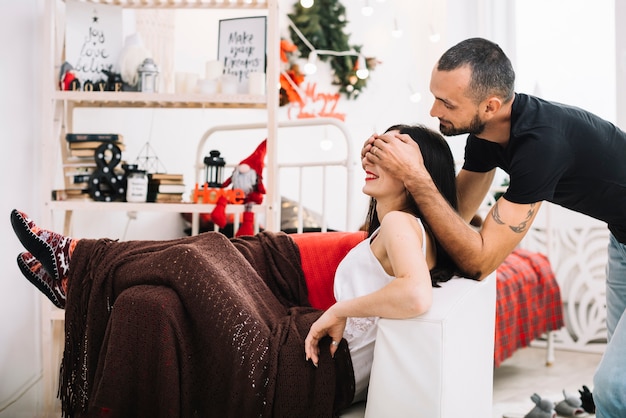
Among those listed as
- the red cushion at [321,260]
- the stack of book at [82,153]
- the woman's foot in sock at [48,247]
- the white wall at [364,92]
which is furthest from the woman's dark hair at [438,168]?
the white wall at [364,92]

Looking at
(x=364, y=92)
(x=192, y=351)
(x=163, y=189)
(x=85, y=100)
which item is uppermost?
(x=364, y=92)

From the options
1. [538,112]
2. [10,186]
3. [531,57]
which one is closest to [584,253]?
[531,57]

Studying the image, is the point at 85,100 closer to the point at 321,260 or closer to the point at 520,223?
the point at 321,260

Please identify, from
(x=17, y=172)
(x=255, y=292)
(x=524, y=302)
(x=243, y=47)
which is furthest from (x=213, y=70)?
(x=524, y=302)

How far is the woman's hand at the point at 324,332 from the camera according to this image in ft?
4.80

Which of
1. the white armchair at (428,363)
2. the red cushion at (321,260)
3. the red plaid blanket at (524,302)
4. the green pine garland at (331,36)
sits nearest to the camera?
the white armchair at (428,363)

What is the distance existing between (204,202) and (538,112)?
1.35m

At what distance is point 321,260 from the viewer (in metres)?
2.00

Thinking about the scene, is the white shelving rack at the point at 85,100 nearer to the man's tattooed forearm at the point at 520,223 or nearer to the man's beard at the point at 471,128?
the man's beard at the point at 471,128

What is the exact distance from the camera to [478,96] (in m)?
1.63

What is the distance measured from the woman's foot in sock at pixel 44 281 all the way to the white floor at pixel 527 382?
2.47ft

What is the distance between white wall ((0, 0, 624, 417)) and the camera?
251 cm

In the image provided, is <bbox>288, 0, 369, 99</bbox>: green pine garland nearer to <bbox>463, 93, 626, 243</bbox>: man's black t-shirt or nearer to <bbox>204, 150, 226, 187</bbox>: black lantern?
<bbox>204, 150, 226, 187</bbox>: black lantern

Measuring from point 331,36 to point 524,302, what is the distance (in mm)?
2142
